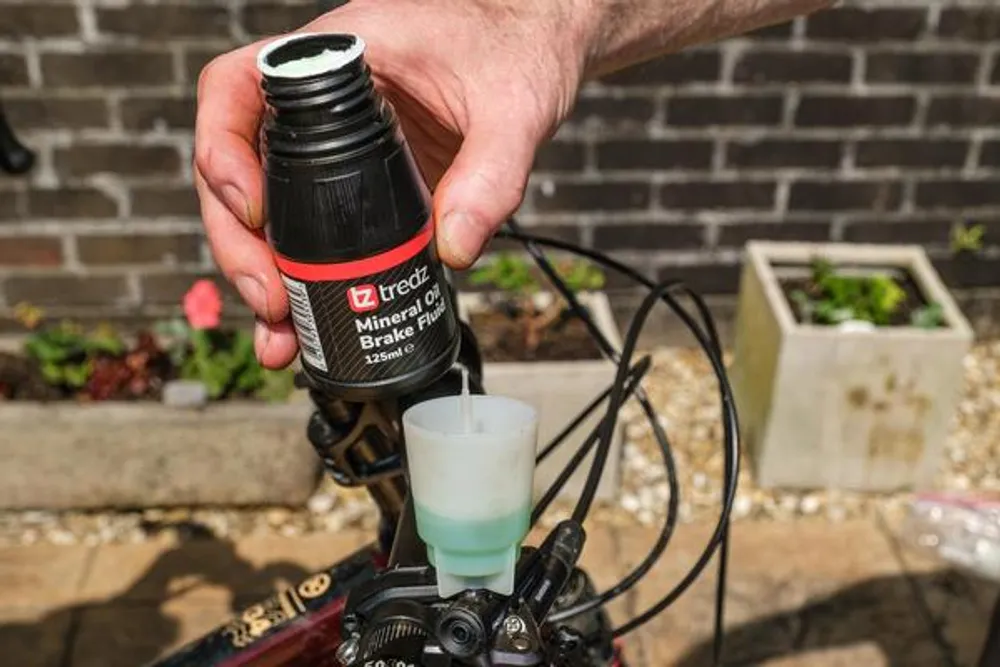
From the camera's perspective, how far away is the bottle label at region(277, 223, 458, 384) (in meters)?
1.07

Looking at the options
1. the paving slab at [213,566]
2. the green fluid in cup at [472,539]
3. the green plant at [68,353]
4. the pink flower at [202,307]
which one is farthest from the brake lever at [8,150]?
the green fluid in cup at [472,539]

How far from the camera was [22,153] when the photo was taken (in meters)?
2.65

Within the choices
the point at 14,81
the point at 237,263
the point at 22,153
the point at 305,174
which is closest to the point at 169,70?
the point at 14,81

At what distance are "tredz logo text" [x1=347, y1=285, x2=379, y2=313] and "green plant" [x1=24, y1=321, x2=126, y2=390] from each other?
2669 mm

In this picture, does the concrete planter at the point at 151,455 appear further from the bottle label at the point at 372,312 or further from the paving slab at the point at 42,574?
the bottle label at the point at 372,312

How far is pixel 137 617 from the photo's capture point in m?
3.17

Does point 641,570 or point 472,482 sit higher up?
point 472,482

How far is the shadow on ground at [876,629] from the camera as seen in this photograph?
307 centimetres

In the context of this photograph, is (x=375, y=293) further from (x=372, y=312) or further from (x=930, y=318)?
(x=930, y=318)

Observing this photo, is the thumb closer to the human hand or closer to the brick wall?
the human hand

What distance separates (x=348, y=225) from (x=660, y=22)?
81 centimetres

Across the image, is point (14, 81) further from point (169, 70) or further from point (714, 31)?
point (714, 31)

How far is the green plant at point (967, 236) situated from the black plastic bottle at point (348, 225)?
3344mm

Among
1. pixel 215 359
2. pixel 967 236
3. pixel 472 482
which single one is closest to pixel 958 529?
pixel 967 236
